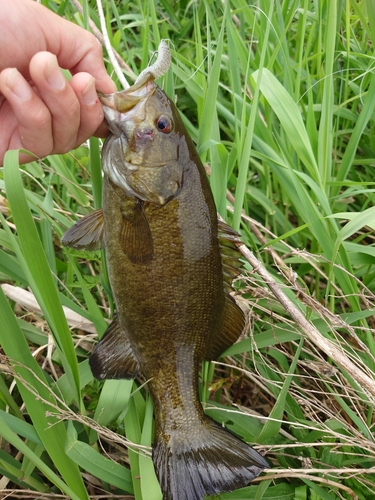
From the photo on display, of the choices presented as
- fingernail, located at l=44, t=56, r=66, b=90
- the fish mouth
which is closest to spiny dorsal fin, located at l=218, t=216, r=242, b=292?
the fish mouth

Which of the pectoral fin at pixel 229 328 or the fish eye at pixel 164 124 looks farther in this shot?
the pectoral fin at pixel 229 328

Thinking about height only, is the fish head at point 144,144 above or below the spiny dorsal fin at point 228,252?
above

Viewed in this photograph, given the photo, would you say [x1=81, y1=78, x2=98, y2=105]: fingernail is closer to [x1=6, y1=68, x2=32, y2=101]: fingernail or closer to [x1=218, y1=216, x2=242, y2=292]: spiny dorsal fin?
A: [x1=6, y1=68, x2=32, y2=101]: fingernail

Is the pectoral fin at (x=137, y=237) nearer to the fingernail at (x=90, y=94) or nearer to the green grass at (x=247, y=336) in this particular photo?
the green grass at (x=247, y=336)

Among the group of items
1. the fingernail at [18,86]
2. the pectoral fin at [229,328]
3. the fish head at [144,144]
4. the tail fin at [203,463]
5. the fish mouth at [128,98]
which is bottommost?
the tail fin at [203,463]

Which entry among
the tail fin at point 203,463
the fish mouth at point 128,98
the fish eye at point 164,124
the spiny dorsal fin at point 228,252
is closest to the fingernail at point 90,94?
the fish mouth at point 128,98

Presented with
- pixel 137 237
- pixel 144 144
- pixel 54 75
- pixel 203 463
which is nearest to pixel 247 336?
pixel 203 463

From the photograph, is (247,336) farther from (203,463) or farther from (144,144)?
(144,144)

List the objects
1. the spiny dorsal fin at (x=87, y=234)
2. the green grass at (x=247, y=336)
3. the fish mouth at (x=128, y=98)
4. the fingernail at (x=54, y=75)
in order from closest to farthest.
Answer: the fingernail at (x=54, y=75)
the green grass at (x=247, y=336)
the fish mouth at (x=128, y=98)
the spiny dorsal fin at (x=87, y=234)
